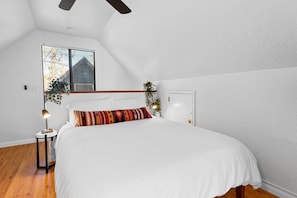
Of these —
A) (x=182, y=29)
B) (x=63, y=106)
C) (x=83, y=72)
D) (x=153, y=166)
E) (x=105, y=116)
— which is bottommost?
(x=153, y=166)

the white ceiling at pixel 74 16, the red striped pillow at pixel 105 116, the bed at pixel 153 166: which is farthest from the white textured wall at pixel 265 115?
the white ceiling at pixel 74 16

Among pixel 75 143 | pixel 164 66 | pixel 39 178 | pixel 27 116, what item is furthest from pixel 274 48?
pixel 27 116

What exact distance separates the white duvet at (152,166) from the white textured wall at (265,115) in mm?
550

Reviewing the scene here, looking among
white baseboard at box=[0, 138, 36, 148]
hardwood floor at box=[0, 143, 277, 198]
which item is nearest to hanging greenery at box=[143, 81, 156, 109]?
hardwood floor at box=[0, 143, 277, 198]

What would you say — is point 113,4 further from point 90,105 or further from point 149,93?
point 149,93

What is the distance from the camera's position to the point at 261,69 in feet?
6.08

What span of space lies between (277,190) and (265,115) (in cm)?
82

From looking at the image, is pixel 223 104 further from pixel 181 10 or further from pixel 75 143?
pixel 75 143

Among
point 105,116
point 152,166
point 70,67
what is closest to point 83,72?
point 70,67

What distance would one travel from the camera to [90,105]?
254 centimetres

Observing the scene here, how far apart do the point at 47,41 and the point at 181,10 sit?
3114 millimetres

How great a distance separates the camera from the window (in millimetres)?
3660

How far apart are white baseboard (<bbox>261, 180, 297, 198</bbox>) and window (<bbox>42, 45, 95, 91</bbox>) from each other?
12.8 feet

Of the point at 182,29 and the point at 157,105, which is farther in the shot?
the point at 157,105
